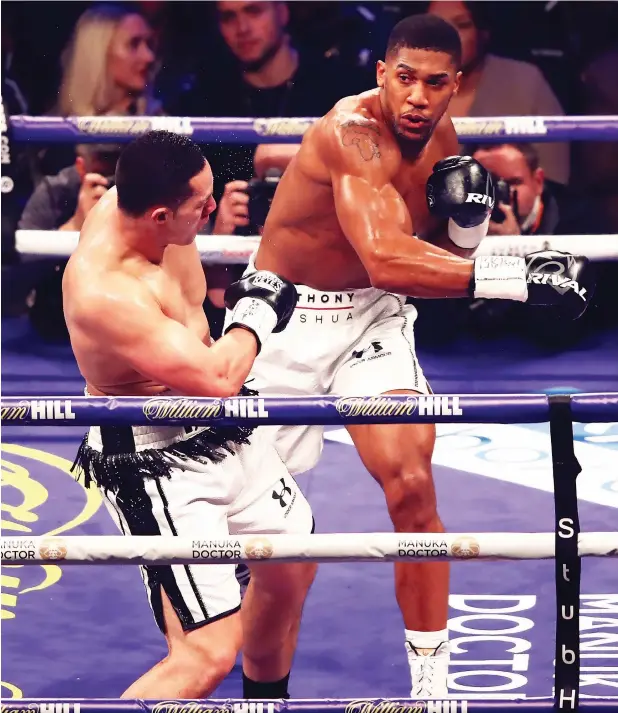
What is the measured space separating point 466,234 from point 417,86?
1.49 ft

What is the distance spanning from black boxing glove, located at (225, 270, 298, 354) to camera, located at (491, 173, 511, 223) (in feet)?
9.84

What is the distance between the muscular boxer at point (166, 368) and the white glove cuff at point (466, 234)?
0.92m

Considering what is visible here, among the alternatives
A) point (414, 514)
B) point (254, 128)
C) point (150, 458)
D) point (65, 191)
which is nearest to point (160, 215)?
point (150, 458)

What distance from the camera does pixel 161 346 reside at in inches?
107

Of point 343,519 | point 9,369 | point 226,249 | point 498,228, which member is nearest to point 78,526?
point 343,519

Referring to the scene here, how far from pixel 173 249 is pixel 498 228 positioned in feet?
9.59

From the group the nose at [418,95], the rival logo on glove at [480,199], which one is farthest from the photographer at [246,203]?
the nose at [418,95]

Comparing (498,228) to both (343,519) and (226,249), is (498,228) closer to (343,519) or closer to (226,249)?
(226,249)

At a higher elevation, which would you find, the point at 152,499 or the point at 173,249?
the point at 173,249

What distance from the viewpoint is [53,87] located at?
6375mm

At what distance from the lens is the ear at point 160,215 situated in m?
2.85

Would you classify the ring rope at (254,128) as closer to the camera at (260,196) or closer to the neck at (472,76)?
the camera at (260,196)

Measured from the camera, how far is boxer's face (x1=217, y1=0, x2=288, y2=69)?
19.4 ft

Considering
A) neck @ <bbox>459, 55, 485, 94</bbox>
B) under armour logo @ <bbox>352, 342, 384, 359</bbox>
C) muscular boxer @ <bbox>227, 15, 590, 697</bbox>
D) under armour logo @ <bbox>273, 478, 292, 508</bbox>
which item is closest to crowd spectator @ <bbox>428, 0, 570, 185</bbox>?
neck @ <bbox>459, 55, 485, 94</bbox>
